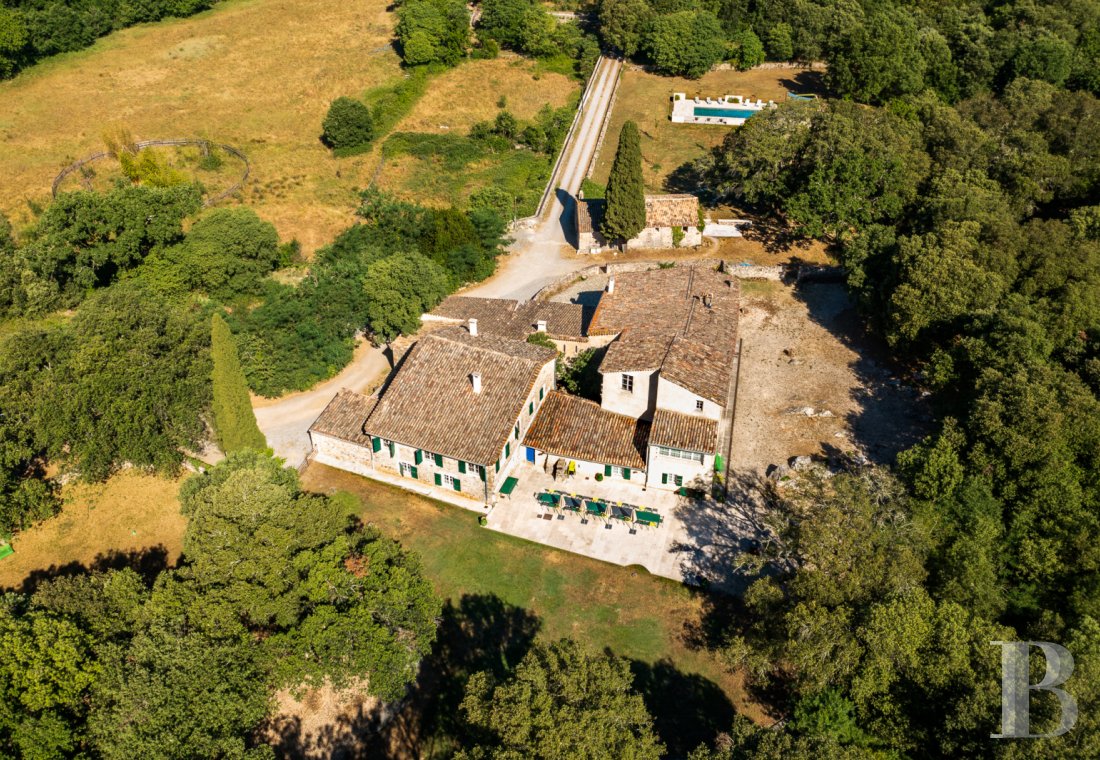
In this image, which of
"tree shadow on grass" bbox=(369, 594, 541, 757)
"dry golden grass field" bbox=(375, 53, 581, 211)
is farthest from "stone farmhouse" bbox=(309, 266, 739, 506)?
"dry golden grass field" bbox=(375, 53, 581, 211)

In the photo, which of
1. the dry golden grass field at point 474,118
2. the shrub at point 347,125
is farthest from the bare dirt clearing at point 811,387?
the shrub at point 347,125

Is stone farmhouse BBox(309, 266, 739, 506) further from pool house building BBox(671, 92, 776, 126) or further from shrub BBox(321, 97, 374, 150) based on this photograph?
pool house building BBox(671, 92, 776, 126)

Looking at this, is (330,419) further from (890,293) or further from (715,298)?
(890,293)

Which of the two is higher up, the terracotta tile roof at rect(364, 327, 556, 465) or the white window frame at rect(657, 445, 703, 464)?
the terracotta tile roof at rect(364, 327, 556, 465)

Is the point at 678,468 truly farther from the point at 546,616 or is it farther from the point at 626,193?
the point at 626,193

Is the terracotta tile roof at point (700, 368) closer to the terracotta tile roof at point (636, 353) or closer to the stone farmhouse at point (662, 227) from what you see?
the terracotta tile roof at point (636, 353)

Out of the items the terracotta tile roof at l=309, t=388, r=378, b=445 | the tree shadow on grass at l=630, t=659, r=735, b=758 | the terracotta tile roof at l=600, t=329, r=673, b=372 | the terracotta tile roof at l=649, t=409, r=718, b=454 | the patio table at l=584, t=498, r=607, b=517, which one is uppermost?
the terracotta tile roof at l=600, t=329, r=673, b=372
